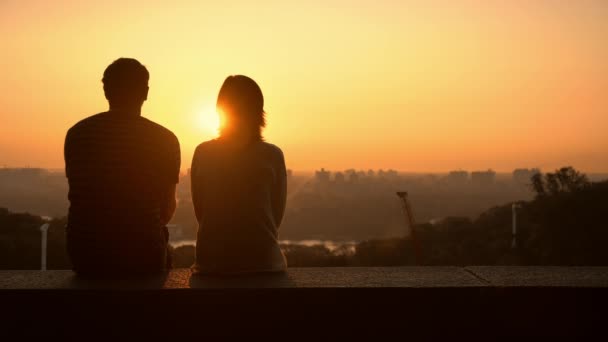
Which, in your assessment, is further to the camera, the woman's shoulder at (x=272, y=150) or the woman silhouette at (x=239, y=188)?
the woman's shoulder at (x=272, y=150)

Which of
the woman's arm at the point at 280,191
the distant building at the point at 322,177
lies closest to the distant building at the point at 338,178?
the distant building at the point at 322,177

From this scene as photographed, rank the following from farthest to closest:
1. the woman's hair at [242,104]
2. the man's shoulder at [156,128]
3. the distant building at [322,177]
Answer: the distant building at [322,177] < the woman's hair at [242,104] < the man's shoulder at [156,128]

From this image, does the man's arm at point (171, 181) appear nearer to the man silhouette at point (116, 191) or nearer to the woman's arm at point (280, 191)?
the man silhouette at point (116, 191)

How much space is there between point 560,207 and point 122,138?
91.4 feet

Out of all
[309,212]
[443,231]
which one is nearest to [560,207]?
[443,231]

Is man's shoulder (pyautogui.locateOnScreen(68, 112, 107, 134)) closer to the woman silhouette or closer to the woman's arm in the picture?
the woman silhouette

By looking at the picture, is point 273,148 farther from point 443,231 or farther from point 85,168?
point 443,231

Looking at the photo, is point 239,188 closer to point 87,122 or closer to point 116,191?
point 116,191

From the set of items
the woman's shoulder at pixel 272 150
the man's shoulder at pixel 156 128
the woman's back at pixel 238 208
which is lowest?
the woman's back at pixel 238 208

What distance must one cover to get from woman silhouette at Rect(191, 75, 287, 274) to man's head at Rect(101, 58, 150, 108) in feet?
1.31

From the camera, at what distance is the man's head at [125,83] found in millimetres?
3408

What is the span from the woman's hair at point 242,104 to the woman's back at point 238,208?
9 cm

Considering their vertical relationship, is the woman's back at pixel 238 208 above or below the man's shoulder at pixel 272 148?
below

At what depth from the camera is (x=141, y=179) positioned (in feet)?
10.7
